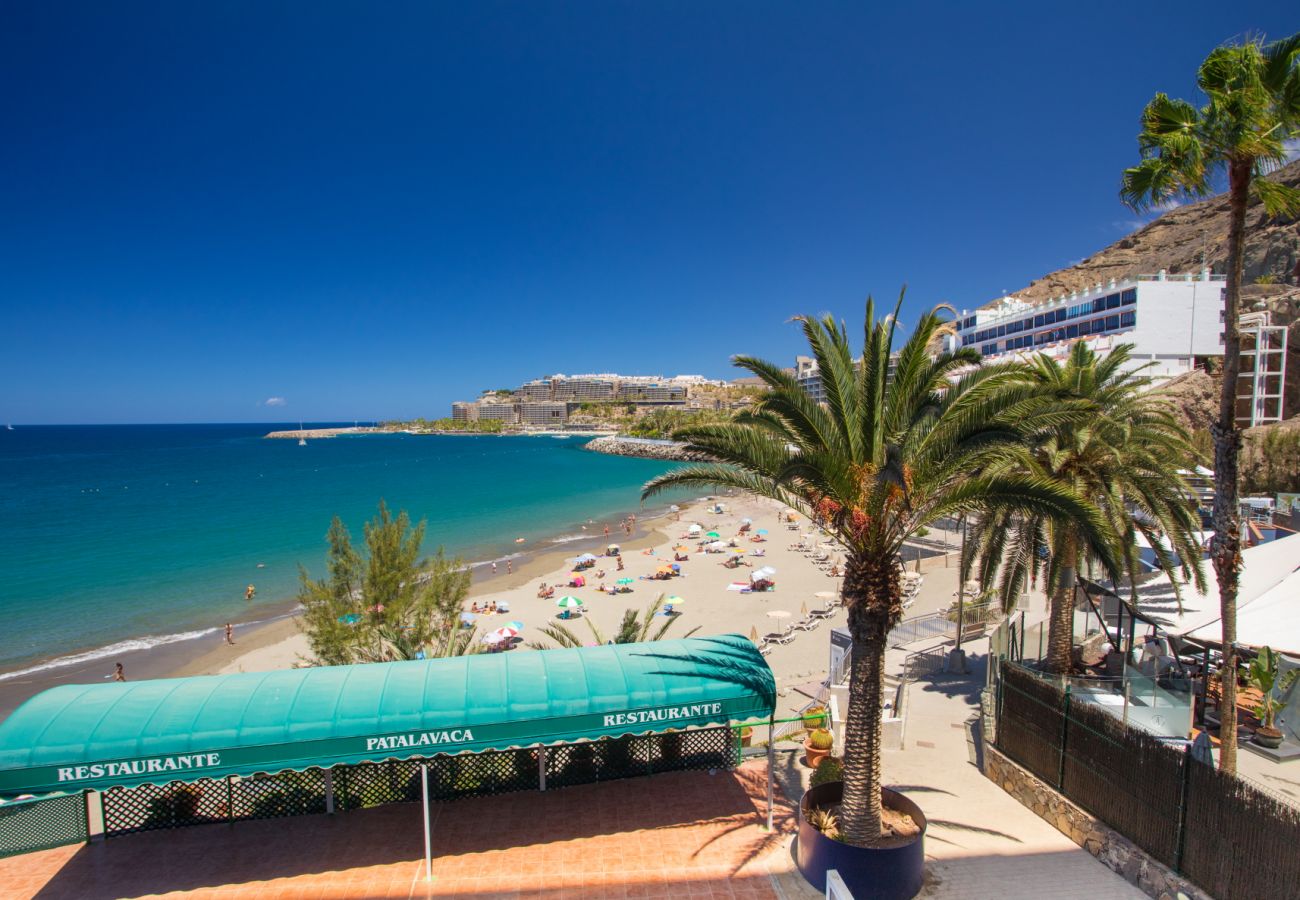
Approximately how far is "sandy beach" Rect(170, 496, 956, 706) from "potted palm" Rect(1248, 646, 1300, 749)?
7696 mm

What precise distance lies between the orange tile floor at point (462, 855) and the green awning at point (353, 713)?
133cm

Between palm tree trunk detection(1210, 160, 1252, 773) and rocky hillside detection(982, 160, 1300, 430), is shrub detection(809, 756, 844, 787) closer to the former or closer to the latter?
palm tree trunk detection(1210, 160, 1252, 773)

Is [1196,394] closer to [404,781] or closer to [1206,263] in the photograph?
[1206,263]

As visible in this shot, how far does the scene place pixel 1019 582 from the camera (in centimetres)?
A: 1166

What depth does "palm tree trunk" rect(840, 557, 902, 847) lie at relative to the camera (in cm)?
696

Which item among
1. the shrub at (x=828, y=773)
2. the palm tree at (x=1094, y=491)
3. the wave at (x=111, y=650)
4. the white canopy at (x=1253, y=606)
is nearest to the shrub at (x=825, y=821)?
the shrub at (x=828, y=773)

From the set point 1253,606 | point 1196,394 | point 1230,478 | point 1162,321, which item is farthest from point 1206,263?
point 1230,478

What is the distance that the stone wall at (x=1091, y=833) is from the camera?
6629 millimetres

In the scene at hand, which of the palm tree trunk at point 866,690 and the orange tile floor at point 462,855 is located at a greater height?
the palm tree trunk at point 866,690

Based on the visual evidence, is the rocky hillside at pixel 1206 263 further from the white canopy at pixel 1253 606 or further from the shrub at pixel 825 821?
the shrub at pixel 825 821

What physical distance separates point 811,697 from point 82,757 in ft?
40.0

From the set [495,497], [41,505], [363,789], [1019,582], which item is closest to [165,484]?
[41,505]

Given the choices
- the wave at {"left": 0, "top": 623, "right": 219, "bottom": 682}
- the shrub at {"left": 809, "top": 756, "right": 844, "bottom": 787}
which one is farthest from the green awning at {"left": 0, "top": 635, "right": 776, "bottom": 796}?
the wave at {"left": 0, "top": 623, "right": 219, "bottom": 682}

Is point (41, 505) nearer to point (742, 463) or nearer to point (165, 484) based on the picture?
point (165, 484)
